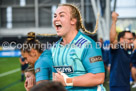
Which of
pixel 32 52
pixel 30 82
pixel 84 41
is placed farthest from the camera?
pixel 32 52

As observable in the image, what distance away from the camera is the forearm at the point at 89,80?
181 cm

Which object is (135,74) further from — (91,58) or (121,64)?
(91,58)

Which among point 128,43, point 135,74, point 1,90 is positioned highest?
point 128,43

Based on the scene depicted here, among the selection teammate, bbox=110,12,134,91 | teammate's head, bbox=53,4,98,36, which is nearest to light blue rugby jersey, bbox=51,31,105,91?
teammate's head, bbox=53,4,98,36

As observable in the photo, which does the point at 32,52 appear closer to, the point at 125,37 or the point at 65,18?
the point at 65,18

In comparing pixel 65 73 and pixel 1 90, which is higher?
pixel 65 73

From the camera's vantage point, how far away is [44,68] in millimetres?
2016

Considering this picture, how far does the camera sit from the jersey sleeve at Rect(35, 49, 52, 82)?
199 cm

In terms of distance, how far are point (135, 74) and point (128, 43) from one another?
53 centimetres

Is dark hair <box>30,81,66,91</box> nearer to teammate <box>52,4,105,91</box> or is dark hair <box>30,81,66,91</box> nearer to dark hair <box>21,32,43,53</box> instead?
teammate <box>52,4,105,91</box>

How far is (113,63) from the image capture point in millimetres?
4090

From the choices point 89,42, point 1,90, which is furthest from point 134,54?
point 1,90

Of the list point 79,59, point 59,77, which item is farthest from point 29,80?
point 79,59

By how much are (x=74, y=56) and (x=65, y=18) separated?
0.31 metres
